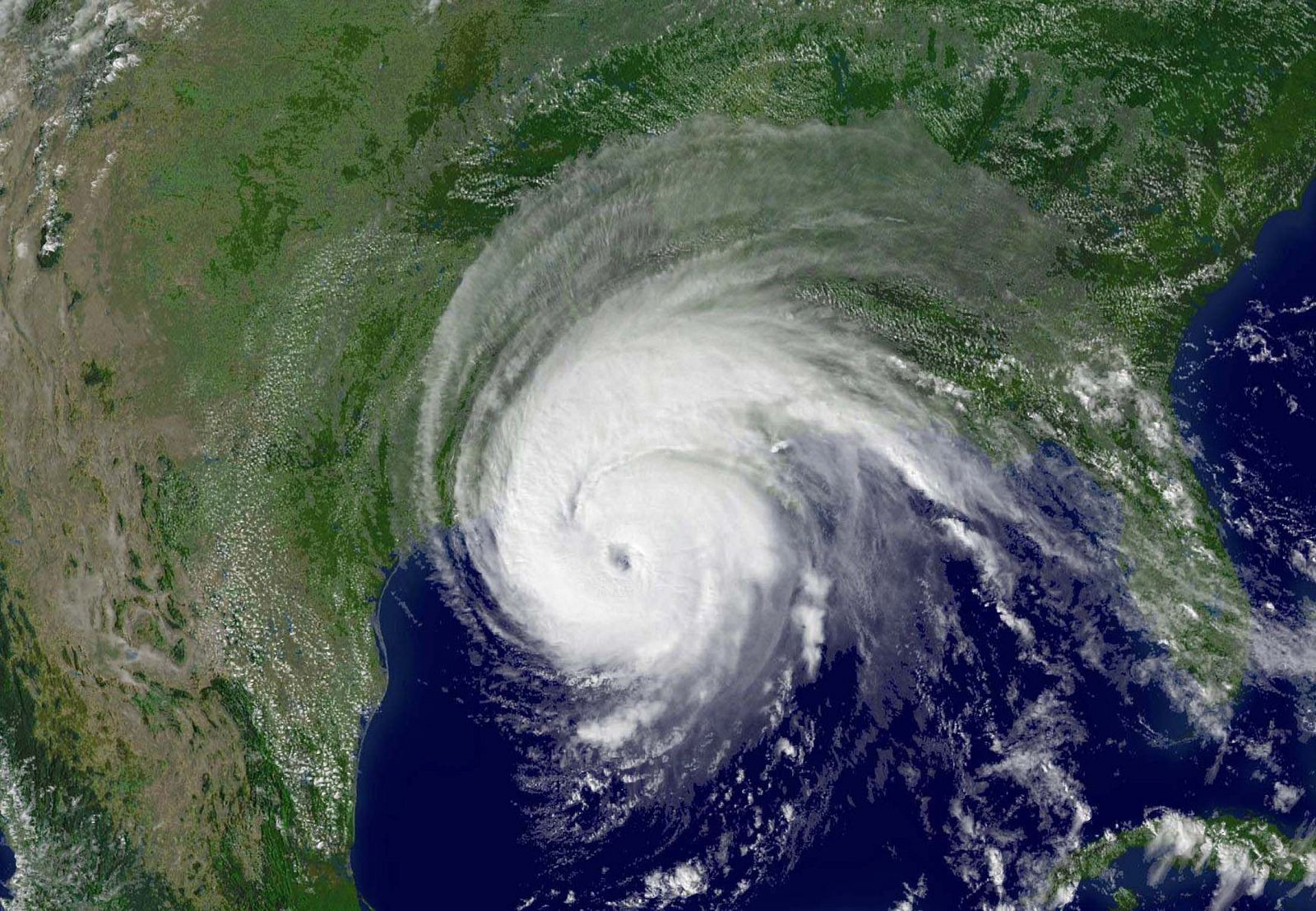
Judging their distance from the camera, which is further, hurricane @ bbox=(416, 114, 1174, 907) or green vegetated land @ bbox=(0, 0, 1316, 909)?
green vegetated land @ bbox=(0, 0, 1316, 909)

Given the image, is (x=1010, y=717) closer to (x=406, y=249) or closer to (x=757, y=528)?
(x=757, y=528)

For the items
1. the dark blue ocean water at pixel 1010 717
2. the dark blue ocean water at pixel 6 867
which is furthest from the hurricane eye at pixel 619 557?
the dark blue ocean water at pixel 6 867

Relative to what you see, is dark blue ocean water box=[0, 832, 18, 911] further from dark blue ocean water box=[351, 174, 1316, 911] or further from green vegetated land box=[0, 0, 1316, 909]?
dark blue ocean water box=[351, 174, 1316, 911]

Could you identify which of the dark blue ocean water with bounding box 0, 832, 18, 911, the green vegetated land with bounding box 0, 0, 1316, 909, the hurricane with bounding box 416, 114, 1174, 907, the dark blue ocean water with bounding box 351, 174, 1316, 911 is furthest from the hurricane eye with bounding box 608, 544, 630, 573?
the dark blue ocean water with bounding box 0, 832, 18, 911

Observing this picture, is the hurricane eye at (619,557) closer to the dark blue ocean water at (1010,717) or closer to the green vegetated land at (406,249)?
the dark blue ocean water at (1010,717)

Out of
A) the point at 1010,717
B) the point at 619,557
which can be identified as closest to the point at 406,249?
the point at 619,557

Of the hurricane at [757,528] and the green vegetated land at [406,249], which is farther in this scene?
the green vegetated land at [406,249]
